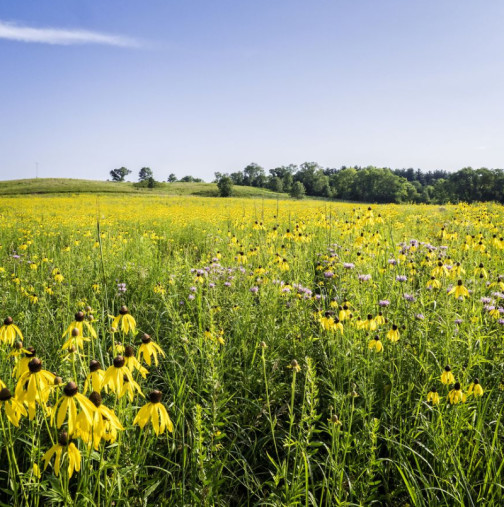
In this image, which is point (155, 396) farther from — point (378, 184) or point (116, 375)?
point (378, 184)

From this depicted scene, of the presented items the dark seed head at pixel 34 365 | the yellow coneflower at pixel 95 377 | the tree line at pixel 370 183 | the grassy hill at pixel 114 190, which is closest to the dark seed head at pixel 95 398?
the yellow coneflower at pixel 95 377

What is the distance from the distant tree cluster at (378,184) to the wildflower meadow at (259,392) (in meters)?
42.7

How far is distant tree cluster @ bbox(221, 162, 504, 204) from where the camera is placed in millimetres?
48081

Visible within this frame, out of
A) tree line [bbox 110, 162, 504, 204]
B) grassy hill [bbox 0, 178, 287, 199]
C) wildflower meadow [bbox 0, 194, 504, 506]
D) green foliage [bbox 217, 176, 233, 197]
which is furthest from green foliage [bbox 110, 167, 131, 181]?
wildflower meadow [bbox 0, 194, 504, 506]

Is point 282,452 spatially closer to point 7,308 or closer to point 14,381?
point 14,381

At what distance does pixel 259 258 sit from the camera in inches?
169

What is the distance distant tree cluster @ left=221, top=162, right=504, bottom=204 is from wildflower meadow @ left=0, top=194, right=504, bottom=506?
1680 inches

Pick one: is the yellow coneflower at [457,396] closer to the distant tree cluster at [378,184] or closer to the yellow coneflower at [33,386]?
the yellow coneflower at [33,386]

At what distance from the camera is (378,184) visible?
79.5 metres

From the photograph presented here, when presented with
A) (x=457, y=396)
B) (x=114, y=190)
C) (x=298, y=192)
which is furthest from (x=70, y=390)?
(x=114, y=190)

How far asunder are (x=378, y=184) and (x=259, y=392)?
277 feet

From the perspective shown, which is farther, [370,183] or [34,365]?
[370,183]

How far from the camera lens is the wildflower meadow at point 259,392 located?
1335 millimetres

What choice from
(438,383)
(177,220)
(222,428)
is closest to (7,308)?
(222,428)
